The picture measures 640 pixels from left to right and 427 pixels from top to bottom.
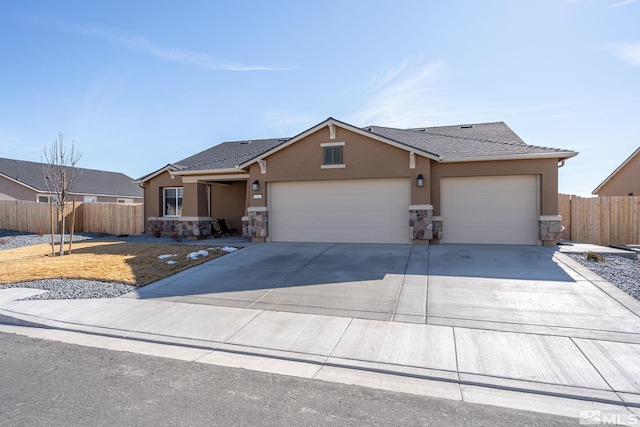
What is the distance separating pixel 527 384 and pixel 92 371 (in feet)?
16.3

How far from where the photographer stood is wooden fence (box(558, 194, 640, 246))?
13.4 m

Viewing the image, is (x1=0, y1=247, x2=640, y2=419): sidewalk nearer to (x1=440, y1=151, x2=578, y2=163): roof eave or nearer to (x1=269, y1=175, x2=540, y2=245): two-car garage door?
(x1=269, y1=175, x2=540, y2=245): two-car garage door

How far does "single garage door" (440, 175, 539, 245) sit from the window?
1189cm

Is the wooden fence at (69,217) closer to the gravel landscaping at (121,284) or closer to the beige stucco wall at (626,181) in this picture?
the gravel landscaping at (121,284)

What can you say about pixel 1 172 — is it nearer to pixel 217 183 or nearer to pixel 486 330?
pixel 217 183

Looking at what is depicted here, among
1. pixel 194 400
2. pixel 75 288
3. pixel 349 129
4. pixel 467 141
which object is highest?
pixel 349 129

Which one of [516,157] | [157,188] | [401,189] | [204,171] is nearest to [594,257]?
[516,157]

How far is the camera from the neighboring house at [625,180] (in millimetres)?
19812

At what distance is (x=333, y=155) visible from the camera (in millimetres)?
13375

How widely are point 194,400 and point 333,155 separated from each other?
1062 cm

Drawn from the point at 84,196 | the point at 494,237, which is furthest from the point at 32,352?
the point at 84,196

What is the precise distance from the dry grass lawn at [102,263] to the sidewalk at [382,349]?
7.58 ft

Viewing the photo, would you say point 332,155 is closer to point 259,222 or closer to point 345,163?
point 345,163

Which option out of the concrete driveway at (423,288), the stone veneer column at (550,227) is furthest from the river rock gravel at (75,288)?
the stone veneer column at (550,227)
